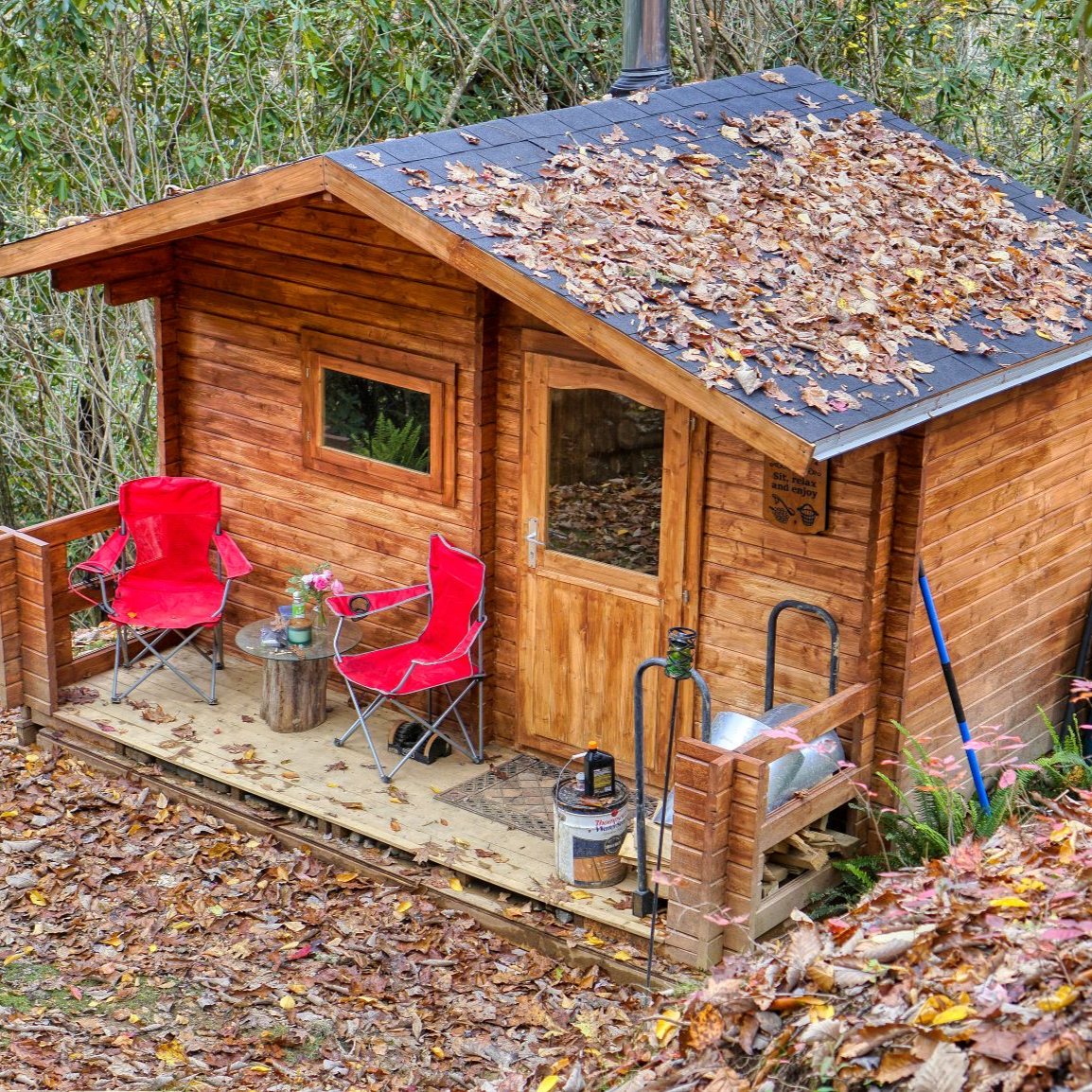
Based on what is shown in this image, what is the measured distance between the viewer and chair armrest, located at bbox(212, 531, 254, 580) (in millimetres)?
8070

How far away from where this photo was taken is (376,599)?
7.69m

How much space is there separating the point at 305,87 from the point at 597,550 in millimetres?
6968

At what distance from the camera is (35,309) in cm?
1314

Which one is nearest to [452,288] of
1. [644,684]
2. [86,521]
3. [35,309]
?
[644,684]

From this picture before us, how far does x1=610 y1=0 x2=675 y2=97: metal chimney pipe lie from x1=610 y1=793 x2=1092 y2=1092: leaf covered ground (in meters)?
5.31

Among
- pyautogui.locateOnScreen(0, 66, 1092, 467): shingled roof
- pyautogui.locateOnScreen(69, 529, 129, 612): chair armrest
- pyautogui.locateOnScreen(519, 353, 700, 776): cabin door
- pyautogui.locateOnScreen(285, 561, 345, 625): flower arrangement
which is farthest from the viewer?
pyautogui.locateOnScreen(69, 529, 129, 612): chair armrest

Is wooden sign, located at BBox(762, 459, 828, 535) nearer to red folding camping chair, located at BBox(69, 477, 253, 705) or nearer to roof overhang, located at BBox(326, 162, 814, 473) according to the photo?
roof overhang, located at BBox(326, 162, 814, 473)

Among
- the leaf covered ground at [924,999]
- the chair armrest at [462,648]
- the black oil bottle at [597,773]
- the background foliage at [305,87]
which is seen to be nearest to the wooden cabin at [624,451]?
the chair armrest at [462,648]

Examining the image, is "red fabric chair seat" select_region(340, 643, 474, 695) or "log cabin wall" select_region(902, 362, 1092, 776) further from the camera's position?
"red fabric chair seat" select_region(340, 643, 474, 695)

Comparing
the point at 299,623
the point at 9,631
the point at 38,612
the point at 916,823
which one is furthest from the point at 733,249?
the point at 9,631

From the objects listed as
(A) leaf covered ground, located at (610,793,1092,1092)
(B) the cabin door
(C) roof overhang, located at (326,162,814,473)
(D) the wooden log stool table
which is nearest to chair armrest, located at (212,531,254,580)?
(D) the wooden log stool table

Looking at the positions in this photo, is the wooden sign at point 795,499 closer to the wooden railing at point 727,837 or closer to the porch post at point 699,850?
the wooden railing at point 727,837

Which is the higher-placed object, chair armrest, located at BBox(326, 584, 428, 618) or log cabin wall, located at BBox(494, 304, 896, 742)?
log cabin wall, located at BBox(494, 304, 896, 742)

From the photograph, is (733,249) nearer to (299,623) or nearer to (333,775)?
(299,623)
